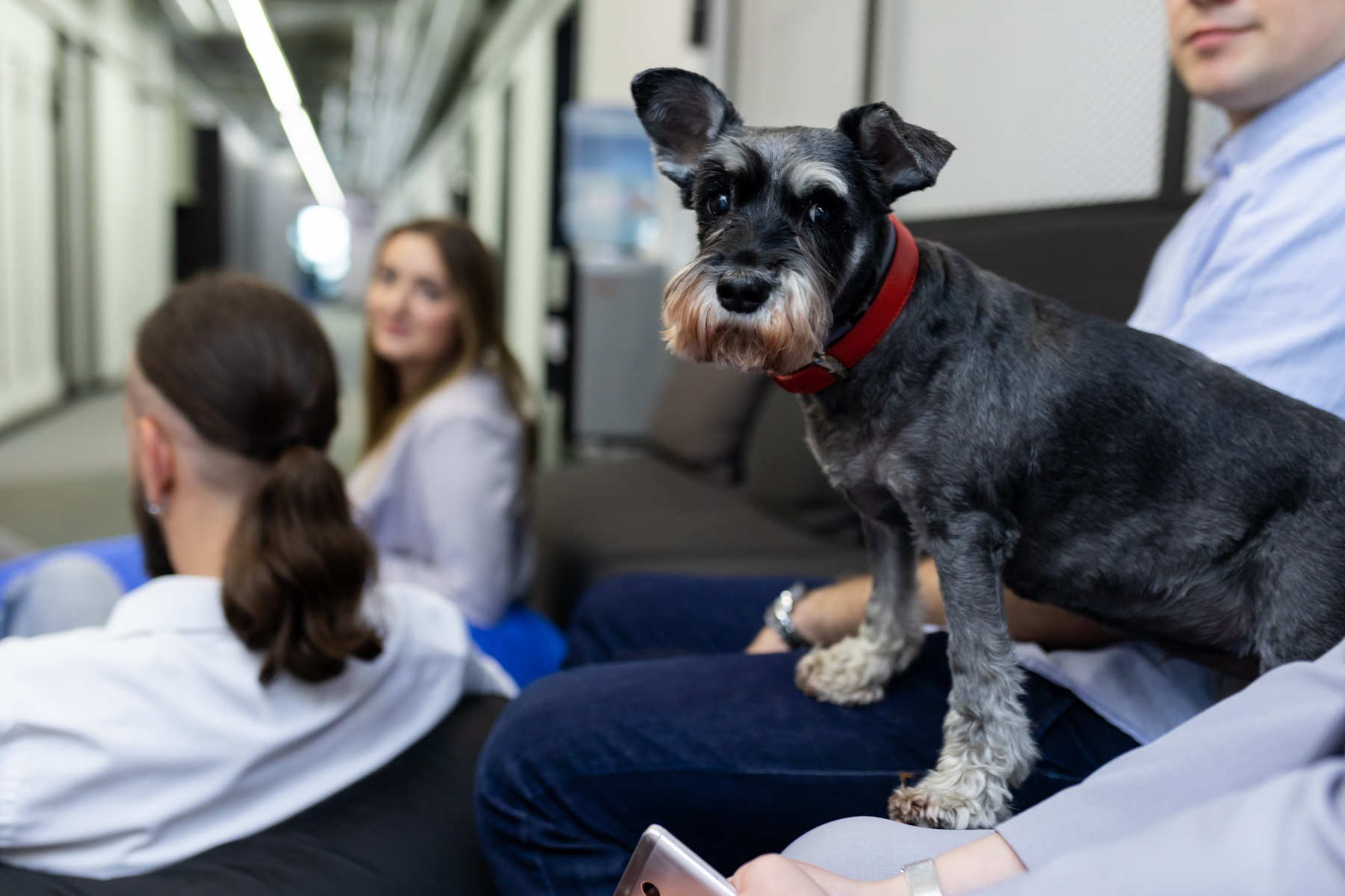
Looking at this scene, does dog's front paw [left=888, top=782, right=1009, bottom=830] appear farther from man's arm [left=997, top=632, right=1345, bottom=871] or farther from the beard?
the beard

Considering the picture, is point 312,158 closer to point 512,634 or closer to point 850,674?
point 512,634

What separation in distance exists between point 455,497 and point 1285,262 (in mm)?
1644

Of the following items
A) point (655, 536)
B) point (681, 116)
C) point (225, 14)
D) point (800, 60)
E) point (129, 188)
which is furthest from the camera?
point (129, 188)

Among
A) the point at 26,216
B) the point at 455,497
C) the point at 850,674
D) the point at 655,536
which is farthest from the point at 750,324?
the point at 26,216

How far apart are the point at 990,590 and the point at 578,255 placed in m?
5.50

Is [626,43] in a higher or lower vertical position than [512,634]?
higher

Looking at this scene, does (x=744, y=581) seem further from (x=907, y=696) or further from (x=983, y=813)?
(x=983, y=813)

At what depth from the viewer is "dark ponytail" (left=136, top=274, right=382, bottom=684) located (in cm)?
134

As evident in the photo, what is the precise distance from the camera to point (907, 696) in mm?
1265

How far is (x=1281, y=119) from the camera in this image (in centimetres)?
133

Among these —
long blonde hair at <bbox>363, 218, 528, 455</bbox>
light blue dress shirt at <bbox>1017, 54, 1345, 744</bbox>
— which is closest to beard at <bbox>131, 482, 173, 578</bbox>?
long blonde hair at <bbox>363, 218, 528, 455</bbox>

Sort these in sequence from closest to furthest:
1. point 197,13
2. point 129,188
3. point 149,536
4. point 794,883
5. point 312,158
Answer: point 794,883, point 149,536, point 129,188, point 197,13, point 312,158

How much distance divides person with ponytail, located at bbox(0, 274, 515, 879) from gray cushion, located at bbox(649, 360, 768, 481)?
2.25m

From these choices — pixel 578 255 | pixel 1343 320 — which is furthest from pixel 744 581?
pixel 578 255
